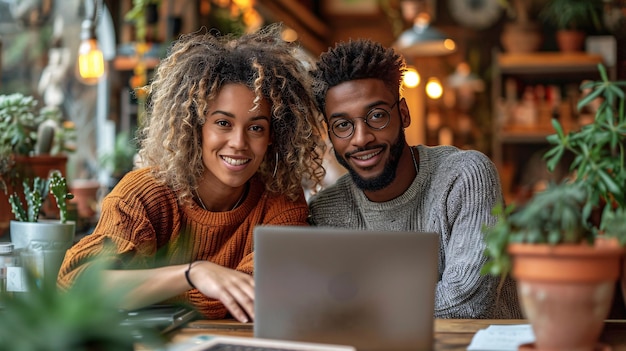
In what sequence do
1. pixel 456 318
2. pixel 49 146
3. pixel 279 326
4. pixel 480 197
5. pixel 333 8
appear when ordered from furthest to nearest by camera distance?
pixel 333 8 → pixel 49 146 → pixel 480 197 → pixel 456 318 → pixel 279 326

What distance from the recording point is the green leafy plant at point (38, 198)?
8.05ft

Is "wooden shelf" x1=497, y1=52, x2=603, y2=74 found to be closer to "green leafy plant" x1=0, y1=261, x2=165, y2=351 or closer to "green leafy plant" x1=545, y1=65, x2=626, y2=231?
"green leafy plant" x1=545, y1=65, x2=626, y2=231

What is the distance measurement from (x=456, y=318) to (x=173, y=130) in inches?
35.3

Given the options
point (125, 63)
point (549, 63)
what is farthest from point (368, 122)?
point (549, 63)

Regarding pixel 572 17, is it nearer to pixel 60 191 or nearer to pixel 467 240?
pixel 467 240

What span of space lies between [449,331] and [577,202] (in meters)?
0.44

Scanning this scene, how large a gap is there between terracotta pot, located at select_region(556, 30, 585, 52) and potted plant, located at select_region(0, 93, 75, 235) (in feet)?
14.1

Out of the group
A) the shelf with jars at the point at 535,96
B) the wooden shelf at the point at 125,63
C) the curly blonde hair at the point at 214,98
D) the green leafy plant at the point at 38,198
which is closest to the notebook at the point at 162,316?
the curly blonde hair at the point at 214,98

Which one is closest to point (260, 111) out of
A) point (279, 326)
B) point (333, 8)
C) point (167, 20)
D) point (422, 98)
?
point (279, 326)

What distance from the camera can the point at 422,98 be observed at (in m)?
8.04

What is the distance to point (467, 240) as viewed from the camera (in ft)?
7.15

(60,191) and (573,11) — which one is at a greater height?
(573,11)

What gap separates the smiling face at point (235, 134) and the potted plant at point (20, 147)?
2.95 feet

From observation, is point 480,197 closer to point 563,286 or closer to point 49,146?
point 563,286
